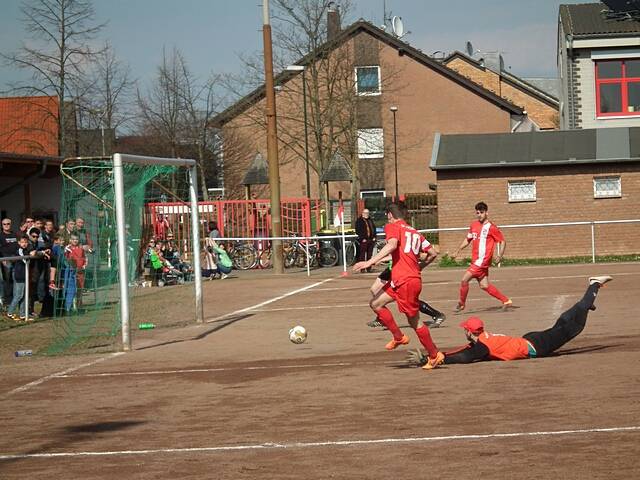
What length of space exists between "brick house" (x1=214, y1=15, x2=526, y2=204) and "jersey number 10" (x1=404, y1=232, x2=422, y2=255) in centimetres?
3949

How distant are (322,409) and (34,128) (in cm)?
3445

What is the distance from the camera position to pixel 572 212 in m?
34.3

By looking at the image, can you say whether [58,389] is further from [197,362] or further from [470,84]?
[470,84]

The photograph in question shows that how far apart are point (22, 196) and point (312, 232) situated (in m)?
10.7

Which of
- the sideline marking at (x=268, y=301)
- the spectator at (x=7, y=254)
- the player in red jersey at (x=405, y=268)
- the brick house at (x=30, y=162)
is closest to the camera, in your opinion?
the player in red jersey at (x=405, y=268)

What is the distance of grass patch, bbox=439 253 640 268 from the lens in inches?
1248

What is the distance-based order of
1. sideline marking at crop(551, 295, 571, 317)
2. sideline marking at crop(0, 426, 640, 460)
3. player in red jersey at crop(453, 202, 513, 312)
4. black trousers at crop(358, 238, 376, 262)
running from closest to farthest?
sideline marking at crop(0, 426, 640, 460)
sideline marking at crop(551, 295, 571, 317)
player in red jersey at crop(453, 202, 513, 312)
black trousers at crop(358, 238, 376, 262)

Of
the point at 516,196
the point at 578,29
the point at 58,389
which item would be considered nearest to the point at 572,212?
the point at 516,196

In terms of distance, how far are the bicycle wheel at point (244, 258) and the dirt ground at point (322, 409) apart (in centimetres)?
1828

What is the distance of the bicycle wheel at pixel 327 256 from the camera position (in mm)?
34406

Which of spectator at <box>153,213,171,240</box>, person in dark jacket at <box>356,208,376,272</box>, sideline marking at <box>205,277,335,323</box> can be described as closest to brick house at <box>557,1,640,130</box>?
person in dark jacket at <box>356,208,376,272</box>

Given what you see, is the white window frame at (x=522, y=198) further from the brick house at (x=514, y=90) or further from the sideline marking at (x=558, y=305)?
the brick house at (x=514, y=90)

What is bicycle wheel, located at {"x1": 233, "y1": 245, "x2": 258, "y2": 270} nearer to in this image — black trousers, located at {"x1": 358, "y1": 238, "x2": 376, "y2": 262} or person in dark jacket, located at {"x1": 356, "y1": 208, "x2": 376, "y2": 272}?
person in dark jacket, located at {"x1": 356, "y1": 208, "x2": 376, "y2": 272}

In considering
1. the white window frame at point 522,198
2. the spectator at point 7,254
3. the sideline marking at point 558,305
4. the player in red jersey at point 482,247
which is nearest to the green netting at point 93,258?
the spectator at point 7,254
